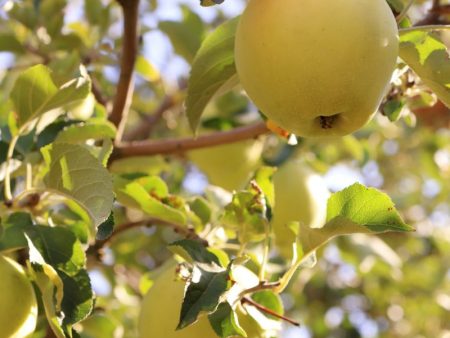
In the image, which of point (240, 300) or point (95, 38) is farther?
point (95, 38)

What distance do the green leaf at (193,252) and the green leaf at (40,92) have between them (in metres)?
0.31

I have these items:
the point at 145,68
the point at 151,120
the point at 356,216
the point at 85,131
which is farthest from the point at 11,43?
the point at 356,216

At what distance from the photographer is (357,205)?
3.63 ft

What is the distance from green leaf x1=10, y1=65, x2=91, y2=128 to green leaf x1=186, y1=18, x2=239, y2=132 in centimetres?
18

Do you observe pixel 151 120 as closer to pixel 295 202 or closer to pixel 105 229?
pixel 295 202

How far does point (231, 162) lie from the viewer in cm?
206

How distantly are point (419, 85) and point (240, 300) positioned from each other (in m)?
0.51

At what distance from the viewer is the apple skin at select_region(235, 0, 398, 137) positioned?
93 centimetres

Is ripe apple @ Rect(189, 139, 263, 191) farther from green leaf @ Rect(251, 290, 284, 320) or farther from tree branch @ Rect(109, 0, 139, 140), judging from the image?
green leaf @ Rect(251, 290, 284, 320)

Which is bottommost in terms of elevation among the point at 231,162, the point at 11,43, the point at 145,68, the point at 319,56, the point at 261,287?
the point at 231,162

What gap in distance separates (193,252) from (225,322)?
0.39 ft

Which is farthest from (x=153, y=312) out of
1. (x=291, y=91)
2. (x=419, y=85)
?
(x=419, y=85)

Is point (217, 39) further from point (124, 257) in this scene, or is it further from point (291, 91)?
point (124, 257)

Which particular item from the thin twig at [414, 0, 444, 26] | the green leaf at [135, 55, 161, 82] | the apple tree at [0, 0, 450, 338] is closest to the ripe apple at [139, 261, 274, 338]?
the apple tree at [0, 0, 450, 338]
